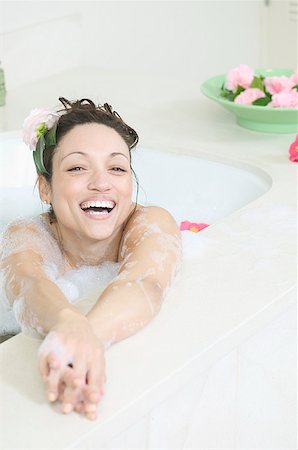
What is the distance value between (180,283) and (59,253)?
0.40 m

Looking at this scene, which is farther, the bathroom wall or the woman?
the bathroom wall

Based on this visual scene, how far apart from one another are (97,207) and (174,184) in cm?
61

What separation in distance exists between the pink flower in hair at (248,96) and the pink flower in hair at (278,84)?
0.06 m

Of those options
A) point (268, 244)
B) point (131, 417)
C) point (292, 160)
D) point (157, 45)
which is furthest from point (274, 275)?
point (157, 45)

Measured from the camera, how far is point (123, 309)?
4.42ft

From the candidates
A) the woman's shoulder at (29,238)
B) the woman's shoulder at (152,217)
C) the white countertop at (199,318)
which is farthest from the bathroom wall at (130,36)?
the woman's shoulder at (152,217)

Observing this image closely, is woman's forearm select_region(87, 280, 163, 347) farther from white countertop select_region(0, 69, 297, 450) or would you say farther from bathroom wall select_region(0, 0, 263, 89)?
bathroom wall select_region(0, 0, 263, 89)

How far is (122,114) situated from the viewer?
8.28 ft

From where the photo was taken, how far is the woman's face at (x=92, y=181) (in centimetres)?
165

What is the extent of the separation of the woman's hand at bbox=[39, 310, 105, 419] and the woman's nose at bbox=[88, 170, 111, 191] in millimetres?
434

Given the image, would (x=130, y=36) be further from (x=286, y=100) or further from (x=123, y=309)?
(x=123, y=309)

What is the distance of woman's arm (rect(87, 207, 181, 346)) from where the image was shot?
4.33ft

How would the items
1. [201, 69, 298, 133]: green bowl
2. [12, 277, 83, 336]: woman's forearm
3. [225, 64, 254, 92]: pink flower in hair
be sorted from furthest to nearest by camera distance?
[225, 64, 254, 92]: pink flower in hair
[201, 69, 298, 133]: green bowl
[12, 277, 83, 336]: woman's forearm

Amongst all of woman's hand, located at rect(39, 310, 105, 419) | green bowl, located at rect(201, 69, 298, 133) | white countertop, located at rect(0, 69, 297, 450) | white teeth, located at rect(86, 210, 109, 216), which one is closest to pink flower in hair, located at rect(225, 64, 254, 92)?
green bowl, located at rect(201, 69, 298, 133)
